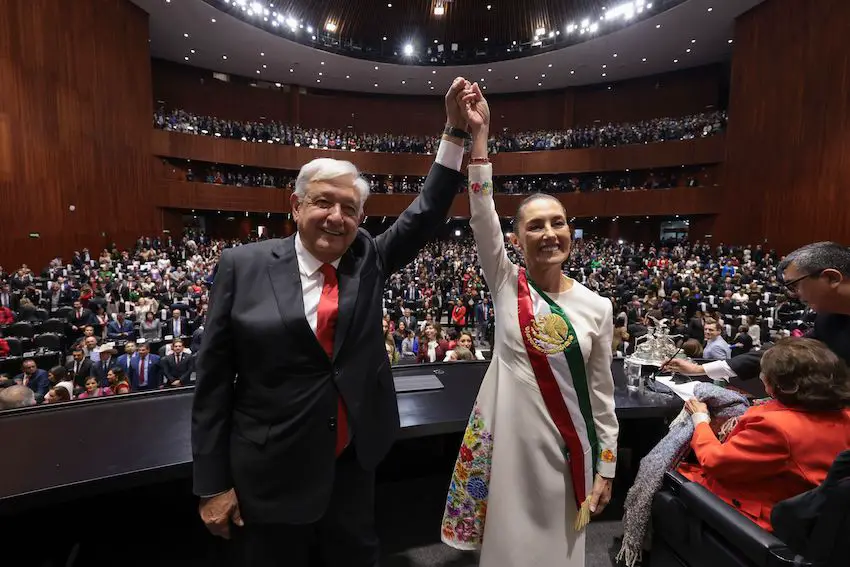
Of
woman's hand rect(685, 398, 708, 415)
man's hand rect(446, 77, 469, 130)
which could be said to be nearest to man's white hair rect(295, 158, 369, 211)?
man's hand rect(446, 77, 469, 130)

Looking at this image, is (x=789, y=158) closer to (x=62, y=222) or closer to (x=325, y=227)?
(x=325, y=227)

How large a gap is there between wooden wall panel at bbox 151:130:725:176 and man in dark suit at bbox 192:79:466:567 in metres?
19.8

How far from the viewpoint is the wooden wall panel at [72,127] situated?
12.2 meters

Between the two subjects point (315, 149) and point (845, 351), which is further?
point (315, 149)

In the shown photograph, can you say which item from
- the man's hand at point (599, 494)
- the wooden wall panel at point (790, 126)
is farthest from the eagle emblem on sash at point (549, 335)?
the wooden wall panel at point (790, 126)

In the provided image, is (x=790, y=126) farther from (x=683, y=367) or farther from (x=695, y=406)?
(x=695, y=406)

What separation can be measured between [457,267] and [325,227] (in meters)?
14.9

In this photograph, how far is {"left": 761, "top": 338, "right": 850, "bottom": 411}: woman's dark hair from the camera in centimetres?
144

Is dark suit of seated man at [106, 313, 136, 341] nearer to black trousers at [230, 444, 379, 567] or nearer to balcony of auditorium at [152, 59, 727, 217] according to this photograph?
black trousers at [230, 444, 379, 567]

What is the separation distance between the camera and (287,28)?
60.8 ft

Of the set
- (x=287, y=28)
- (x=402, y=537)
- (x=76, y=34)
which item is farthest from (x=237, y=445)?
(x=287, y=28)

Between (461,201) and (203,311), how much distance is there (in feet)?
51.0

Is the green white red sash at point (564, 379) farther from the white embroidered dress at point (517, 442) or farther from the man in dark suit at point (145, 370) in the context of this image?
the man in dark suit at point (145, 370)

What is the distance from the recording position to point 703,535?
171cm
